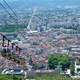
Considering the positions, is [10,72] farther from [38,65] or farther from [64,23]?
[64,23]

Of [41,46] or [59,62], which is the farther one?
[41,46]

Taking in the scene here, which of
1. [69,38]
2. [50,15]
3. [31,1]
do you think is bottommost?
[69,38]

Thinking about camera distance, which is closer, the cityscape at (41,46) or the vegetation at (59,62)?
the cityscape at (41,46)

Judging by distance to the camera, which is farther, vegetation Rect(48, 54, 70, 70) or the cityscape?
vegetation Rect(48, 54, 70, 70)

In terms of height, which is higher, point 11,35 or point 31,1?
point 31,1

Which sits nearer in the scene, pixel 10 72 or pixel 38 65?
pixel 10 72

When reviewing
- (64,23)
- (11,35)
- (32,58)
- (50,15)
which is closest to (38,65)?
(32,58)

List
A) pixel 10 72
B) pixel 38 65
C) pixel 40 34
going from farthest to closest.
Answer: pixel 40 34 → pixel 38 65 → pixel 10 72

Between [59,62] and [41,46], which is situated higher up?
[41,46]
